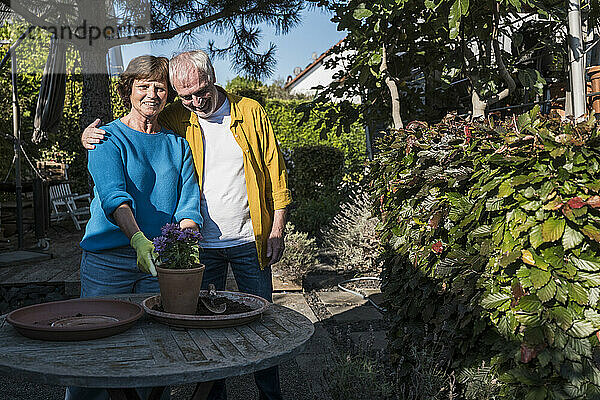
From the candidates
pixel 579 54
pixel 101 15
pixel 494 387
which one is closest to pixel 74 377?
pixel 494 387

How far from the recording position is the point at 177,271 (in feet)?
5.20

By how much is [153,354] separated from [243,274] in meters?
0.95

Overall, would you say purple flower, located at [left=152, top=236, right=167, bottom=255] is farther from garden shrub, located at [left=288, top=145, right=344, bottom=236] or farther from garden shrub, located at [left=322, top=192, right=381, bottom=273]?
garden shrub, located at [left=288, top=145, right=344, bottom=236]

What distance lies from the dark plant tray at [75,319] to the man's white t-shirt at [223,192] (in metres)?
0.60

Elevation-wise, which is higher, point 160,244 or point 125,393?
point 160,244

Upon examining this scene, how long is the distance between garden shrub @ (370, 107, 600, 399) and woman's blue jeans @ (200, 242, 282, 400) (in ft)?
2.24

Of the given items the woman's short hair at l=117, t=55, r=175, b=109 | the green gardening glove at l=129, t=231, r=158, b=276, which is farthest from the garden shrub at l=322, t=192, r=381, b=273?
the green gardening glove at l=129, t=231, r=158, b=276

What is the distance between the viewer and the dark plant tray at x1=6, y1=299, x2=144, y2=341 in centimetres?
144

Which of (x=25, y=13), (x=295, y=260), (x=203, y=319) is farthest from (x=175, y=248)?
(x=25, y=13)

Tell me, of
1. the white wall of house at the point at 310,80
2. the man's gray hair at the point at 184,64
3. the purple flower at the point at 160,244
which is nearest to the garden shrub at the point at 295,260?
the man's gray hair at the point at 184,64

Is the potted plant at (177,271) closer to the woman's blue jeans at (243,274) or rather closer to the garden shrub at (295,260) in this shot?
the woman's blue jeans at (243,274)

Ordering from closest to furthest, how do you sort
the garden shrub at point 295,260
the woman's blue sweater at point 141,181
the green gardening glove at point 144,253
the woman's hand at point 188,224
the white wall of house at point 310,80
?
1. the green gardening glove at point 144,253
2. the woman's blue sweater at point 141,181
3. the woman's hand at point 188,224
4. the garden shrub at point 295,260
5. the white wall of house at point 310,80

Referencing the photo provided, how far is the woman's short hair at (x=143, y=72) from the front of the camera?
196cm

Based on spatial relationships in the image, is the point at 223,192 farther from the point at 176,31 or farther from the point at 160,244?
the point at 176,31
